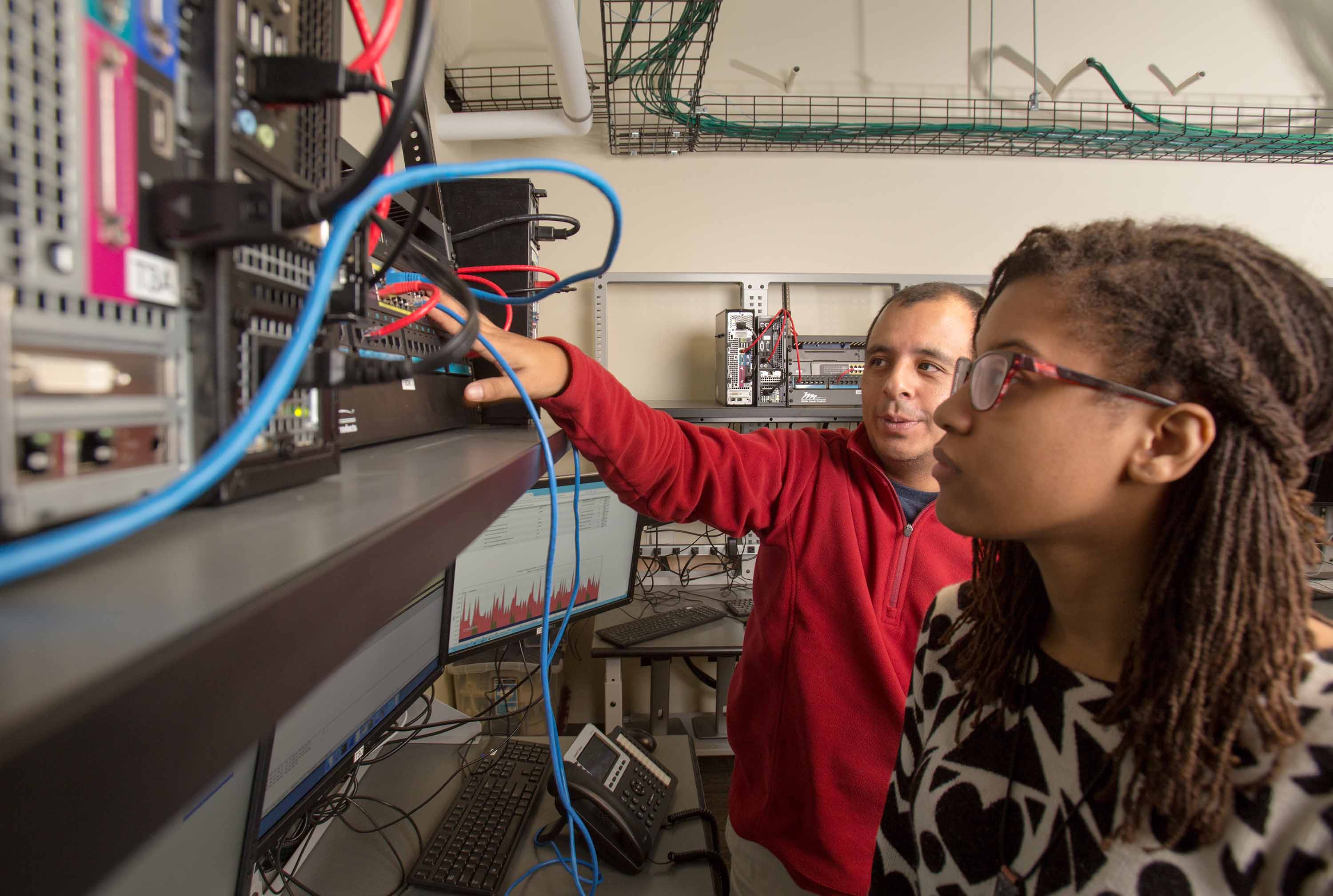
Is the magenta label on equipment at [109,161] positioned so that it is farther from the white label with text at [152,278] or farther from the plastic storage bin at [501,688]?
the plastic storage bin at [501,688]

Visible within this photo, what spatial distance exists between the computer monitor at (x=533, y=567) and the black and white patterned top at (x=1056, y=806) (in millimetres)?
636

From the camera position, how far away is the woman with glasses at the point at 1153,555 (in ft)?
1.84

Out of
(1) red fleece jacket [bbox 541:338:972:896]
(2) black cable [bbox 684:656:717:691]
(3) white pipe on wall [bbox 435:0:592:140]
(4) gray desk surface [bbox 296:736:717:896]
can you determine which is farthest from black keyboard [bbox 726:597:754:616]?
(3) white pipe on wall [bbox 435:0:592:140]

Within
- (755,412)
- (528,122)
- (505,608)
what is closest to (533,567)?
(505,608)

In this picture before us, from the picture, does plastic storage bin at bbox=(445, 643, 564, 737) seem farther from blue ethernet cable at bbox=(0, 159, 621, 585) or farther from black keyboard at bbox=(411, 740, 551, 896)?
blue ethernet cable at bbox=(0, 159, 621, 585)

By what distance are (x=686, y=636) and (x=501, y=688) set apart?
0.56 metres

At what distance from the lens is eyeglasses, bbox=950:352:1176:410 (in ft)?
2.05

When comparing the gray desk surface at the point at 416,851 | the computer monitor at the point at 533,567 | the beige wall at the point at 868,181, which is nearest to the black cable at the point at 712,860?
the gray desk surface at the point at 416,851

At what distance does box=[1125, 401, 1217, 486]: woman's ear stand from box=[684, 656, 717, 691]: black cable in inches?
70.7

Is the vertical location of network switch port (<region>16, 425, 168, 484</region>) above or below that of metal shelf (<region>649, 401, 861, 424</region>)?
below

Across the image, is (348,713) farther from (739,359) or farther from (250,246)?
(739,359)

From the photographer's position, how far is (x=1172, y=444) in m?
0.62

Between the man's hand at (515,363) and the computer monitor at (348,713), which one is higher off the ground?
the man's hand at (515,363)

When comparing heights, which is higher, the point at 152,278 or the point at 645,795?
the point at 152,278
